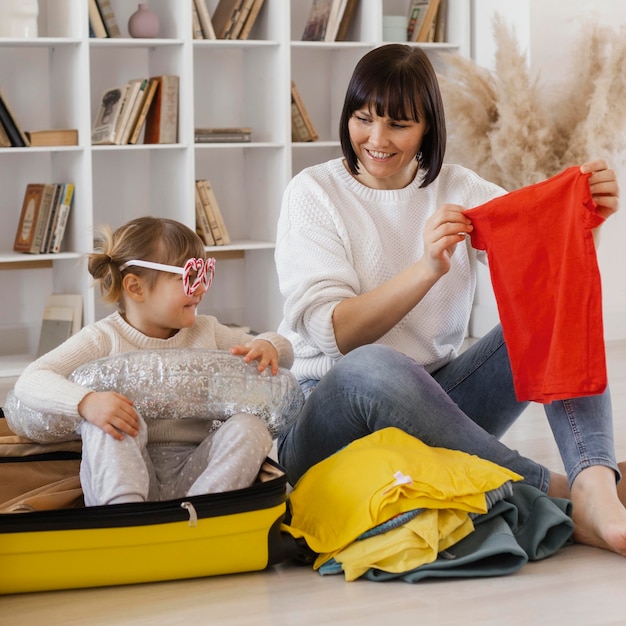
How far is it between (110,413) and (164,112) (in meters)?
2.45

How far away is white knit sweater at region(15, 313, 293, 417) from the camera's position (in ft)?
5.89

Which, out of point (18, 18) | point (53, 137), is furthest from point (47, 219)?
point (18, 18)

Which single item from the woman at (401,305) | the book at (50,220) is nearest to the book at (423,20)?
the book at (50,220)

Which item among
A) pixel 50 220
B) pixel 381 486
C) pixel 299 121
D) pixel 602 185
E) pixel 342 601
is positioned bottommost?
pixel 342 601

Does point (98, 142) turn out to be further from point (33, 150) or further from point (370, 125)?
point (370, 125)

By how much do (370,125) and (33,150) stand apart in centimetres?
205

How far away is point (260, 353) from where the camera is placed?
195 centimetres

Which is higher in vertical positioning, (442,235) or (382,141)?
(382,141)

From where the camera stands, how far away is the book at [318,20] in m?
4.25

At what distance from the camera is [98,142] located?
3.98 m

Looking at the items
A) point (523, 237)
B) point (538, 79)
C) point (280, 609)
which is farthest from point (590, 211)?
point (538, 79)

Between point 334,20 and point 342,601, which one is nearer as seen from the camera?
point 342,601

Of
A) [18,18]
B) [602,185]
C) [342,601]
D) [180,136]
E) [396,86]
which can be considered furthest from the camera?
[180,136]

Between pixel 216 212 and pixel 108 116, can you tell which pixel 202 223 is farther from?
pixel 108 116
